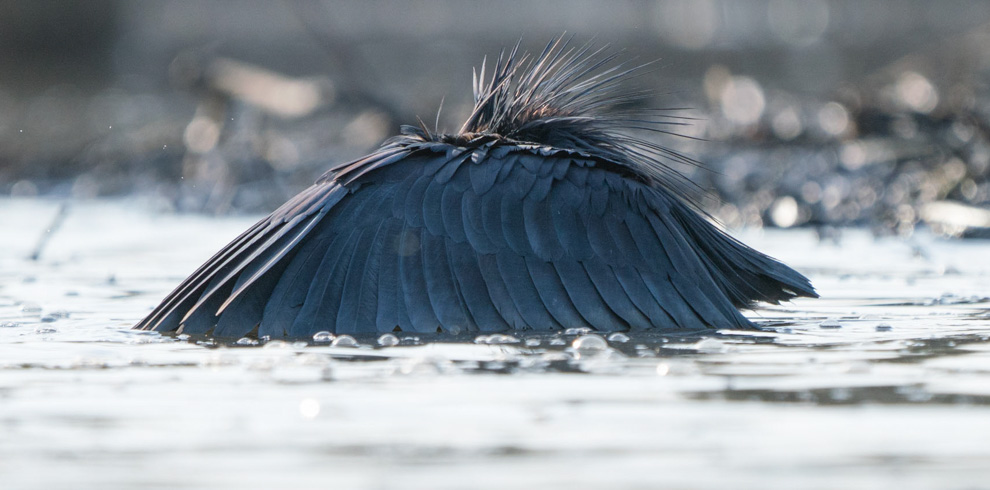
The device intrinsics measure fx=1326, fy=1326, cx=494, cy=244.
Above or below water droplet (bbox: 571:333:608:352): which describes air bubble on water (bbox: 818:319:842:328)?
above

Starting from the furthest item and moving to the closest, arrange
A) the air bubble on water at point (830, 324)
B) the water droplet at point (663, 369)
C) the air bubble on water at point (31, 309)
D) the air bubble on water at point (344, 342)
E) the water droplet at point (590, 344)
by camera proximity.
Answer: the air bubble on water at point (31, 309)
the air bubble on water at point (830, 324)
the air bubble on water at point (344, 342)
the water droplet at point (590, 344)
the water droplet at point (663, 369)

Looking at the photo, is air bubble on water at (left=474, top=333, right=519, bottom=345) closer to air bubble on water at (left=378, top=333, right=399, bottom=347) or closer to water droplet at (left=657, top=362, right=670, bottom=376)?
air bubble on water at (left=378, top=333, right=399, bottom=347)

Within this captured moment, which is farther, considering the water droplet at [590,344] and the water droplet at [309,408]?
the water droplet at [590,344]

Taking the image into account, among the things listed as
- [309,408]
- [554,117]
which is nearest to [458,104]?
[554,117]

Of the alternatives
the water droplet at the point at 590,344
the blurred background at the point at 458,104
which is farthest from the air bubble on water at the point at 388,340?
the blurred background at the point at 458,104

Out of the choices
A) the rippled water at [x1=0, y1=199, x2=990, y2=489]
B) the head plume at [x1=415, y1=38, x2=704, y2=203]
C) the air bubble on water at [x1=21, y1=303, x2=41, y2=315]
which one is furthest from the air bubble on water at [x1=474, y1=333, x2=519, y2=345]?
the air bubble on water at [x1=21, y1=303, x2=41, y2=315]

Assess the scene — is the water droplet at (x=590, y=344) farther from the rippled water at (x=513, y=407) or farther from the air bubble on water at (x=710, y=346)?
the air bubble on water at (x=710, y=346)

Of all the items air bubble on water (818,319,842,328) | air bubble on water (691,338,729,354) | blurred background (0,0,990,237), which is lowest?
air bubble on water (691,338,729,354)
